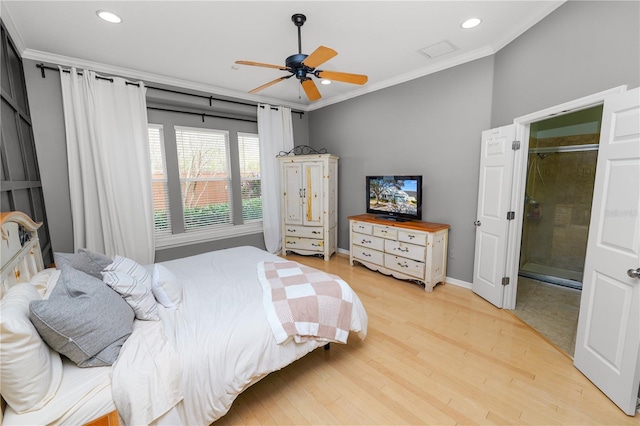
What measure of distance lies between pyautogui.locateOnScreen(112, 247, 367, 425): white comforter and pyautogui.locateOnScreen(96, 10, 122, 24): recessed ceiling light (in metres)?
2.31

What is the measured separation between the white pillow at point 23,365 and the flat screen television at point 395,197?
3425 mm

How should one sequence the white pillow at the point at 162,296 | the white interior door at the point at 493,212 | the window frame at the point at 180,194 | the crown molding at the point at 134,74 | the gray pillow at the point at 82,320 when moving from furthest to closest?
the window frame at the point at 180,194
the crown molding at the point at 134,74
the white interior door at the point at 493,212
the white pillow at the point at 162,296
the gray pillow at the point at 82,320

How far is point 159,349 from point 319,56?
6.78 ft

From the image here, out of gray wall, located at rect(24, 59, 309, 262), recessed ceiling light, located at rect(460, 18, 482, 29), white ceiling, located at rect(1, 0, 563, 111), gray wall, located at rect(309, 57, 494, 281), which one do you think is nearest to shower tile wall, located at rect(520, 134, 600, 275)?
gray wall, located at rect(309, 57, 494, 281)

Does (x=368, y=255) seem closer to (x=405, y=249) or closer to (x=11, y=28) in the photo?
(x=405, y=249)

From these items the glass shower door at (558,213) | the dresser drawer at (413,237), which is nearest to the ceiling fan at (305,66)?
the dresser drawer at (413,237)

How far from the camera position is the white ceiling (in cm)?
209

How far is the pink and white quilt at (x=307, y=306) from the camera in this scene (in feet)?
5.63

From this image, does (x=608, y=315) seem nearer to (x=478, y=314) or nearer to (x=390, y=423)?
(x=478, y=314)

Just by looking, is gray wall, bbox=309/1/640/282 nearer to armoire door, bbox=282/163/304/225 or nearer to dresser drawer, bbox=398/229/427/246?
dresser drawer, bbox=398/229/427/246

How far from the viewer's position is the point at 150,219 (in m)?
3.47

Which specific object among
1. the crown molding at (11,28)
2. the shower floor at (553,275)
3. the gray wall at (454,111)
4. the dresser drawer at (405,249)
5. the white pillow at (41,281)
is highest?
the crown molding at (11,28)

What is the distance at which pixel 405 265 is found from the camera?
11.2ft

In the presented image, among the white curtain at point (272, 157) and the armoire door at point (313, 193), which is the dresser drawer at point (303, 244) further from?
the armoire door at point (313, 193)
